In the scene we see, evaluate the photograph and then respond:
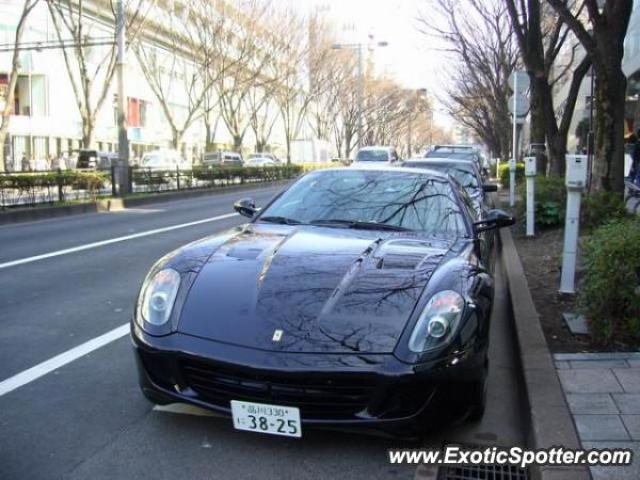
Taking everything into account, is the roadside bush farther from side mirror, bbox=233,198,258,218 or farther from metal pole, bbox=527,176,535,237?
metal pole, bbox=527,176,535,237

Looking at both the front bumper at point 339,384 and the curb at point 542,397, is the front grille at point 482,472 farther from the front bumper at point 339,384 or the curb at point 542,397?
the front bumper at point 339,384

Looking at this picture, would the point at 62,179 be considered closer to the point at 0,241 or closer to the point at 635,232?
the point at 0,241

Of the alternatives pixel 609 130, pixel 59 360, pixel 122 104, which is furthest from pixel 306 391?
pixel 122 104

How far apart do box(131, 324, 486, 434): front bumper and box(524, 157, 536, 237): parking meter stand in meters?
6.70

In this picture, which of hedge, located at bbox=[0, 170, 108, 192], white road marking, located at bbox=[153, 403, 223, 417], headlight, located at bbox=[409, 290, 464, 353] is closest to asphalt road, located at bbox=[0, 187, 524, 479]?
white road marking, located at bbox=[153, 403, 223, 417]

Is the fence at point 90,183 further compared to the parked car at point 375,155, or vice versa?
the parked car at point 375,155

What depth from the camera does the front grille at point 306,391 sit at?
3016mm

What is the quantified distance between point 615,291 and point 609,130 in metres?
4.92

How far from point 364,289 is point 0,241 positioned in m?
9.66

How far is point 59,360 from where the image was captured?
4.65 metres

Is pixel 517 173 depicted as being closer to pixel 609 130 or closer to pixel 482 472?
pixel 609 130

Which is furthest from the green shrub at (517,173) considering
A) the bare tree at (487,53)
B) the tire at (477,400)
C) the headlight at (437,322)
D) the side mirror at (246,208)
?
the headlight at (437,322)

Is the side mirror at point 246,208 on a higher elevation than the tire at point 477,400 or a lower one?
higher

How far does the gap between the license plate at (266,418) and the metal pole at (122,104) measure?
1744 centimetres
